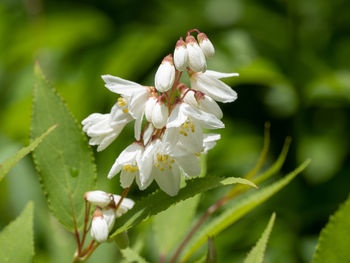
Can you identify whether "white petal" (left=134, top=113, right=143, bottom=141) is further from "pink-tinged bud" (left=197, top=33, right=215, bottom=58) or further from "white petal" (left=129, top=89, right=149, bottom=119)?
"pink-tinged bud" (left=197, top=33, right=215, bottom=58)

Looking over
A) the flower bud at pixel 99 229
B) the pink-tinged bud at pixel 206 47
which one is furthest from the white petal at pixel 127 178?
the pink-tinged bud at pixel 206 47

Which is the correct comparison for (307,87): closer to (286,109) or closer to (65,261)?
(286,109)

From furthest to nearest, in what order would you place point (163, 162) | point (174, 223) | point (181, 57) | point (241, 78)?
1. point (241, 78)
2. point (174, 223)
3. point (163, 162)
4. point (181, 57)

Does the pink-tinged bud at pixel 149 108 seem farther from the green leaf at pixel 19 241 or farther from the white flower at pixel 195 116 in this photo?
the green leaf at pixel 19 241

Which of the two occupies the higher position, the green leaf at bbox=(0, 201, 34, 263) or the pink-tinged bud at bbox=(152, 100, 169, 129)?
the pink-tinged bud at bbox=(152, 100, 169, 129)

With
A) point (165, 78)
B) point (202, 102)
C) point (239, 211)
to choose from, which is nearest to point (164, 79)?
point (165, 78)

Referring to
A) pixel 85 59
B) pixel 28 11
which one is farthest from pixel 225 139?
pixel 28 11

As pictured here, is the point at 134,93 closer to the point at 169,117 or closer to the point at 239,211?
the point at 169,117

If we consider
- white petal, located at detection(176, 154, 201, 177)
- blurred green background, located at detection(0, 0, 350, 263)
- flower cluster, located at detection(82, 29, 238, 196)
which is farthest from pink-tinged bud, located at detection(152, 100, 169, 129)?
blurred green background, located at detection(0, 0, 350, 263)
